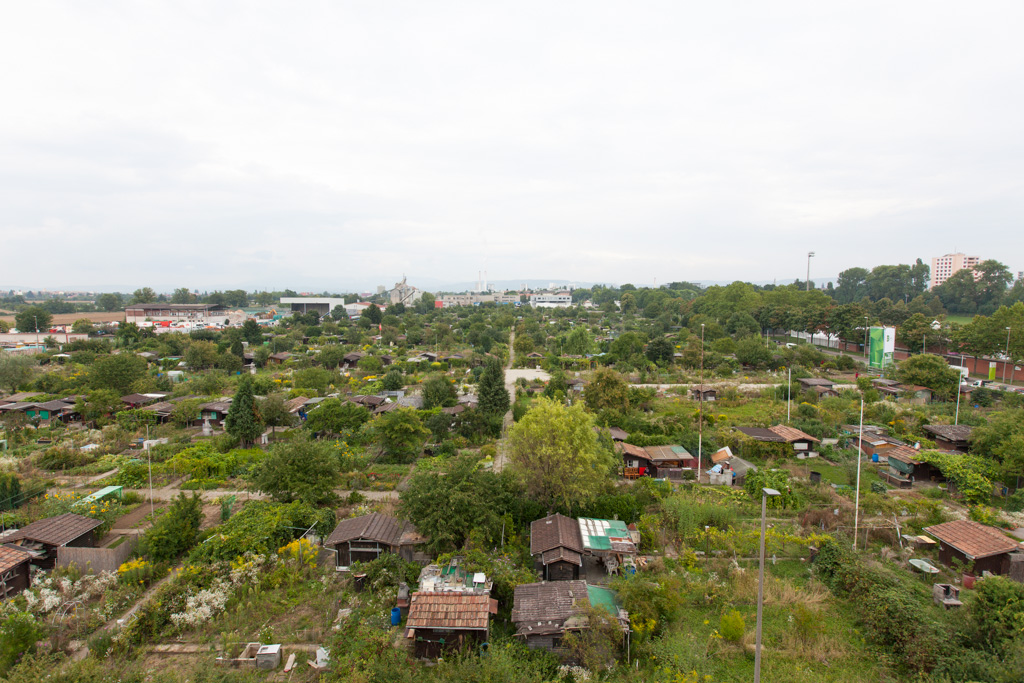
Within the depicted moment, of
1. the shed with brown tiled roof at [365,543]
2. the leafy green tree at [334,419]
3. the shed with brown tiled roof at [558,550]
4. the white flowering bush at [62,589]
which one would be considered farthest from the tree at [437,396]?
the white flowering bush at [62,589]

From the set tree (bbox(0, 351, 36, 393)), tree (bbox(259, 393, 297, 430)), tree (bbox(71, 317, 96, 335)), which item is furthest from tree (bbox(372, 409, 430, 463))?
tree (bbox(71, 317, 96, 335))

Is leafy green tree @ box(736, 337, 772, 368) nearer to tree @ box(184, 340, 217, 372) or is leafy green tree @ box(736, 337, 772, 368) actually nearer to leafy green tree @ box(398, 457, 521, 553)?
leafy green tree @ box(398, 457, 521, 553)

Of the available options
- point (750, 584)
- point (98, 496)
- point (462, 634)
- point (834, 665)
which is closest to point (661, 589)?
point (750, 584)

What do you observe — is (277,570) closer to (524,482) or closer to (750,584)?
(524,482)

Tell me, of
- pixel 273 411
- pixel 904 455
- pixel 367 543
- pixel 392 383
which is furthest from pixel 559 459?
pixel 392 383

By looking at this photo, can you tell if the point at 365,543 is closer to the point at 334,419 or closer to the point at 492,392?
the point at 334,419
